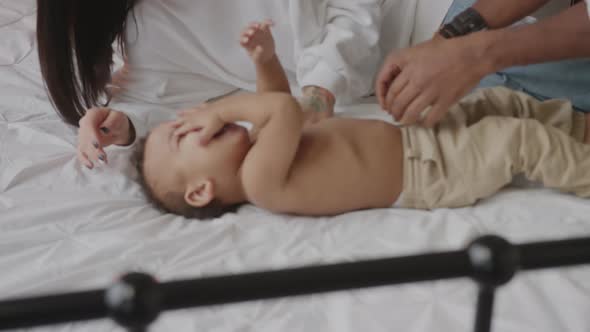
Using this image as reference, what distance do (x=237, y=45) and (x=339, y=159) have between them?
1.88 feet

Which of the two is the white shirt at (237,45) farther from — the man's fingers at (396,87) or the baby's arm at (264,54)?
the man's fingers at (396,87)

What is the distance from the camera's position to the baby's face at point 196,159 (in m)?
1.03

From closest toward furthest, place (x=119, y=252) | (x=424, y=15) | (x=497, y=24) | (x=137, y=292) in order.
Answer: (x=137, y=292) < (x=119, y=252) < (x=497, y=24) < (x=424, y=15)

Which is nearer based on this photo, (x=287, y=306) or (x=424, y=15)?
(x=287, y=306)

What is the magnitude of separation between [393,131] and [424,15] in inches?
20.3

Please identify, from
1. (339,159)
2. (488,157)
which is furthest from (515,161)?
(339,159)

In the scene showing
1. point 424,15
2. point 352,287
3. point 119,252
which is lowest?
point 119,252

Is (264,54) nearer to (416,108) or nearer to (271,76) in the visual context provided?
(271,76)

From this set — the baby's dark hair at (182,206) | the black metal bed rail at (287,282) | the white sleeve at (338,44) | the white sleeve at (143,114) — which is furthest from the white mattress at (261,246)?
the white sleeve at (338,44)

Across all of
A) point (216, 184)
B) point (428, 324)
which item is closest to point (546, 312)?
point (428, 324)

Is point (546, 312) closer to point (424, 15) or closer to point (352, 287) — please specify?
point (352, 287)

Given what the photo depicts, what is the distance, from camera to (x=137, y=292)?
372 mm

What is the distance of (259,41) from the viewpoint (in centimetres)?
111

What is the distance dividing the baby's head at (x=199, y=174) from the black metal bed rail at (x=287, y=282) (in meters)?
0.63
